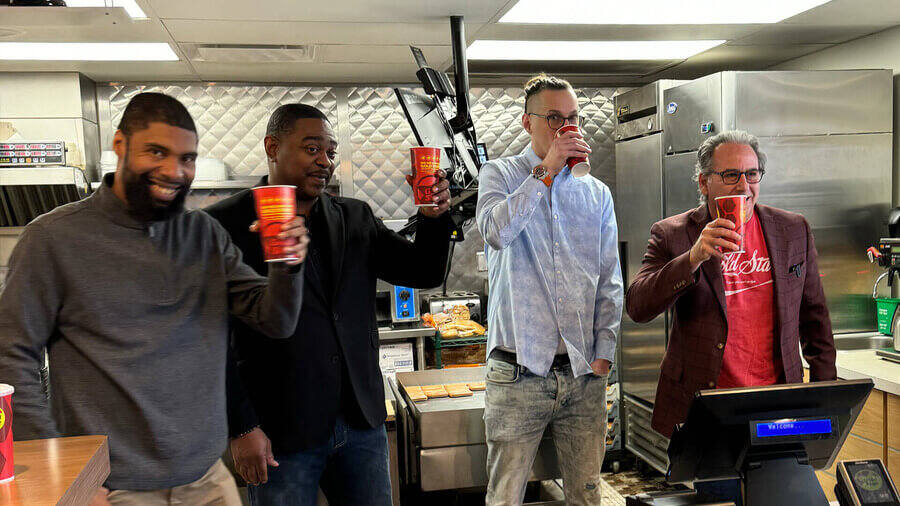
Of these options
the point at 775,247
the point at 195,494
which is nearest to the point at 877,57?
the point at 775,247

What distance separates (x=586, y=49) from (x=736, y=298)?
2538 millimetres

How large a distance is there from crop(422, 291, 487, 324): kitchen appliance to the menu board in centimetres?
253

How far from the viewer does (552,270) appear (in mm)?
2279

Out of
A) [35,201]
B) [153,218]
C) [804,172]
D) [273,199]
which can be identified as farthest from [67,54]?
[804,172]

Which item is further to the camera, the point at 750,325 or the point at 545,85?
the point at 545,85

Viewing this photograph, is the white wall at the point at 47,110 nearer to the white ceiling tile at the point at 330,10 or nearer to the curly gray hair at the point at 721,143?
the white ceiling tile at the point at 330,10

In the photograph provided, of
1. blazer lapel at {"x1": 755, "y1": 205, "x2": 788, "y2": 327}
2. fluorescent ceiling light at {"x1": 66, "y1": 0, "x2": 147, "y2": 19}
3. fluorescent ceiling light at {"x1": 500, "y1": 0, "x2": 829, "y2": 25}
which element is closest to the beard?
blazer lapel at {"x1": 755, "y1": 205, "x2": 788, "y2": 327}

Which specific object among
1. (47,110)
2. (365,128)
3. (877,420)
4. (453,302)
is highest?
(47,110)

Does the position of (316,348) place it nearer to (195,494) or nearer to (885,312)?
(195,494)

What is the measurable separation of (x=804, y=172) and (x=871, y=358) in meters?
1.08

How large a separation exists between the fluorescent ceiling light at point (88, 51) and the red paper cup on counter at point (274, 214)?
9.13 feet

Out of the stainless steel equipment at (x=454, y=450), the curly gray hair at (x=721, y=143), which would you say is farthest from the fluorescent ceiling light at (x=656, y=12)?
the stainless steel equipment at (x=454, y=450)

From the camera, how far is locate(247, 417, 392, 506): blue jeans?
180 cm

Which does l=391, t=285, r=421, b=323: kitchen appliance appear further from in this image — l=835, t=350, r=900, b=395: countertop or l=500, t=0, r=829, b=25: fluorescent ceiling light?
l=835, t=350, r=900, b=395: countertop
